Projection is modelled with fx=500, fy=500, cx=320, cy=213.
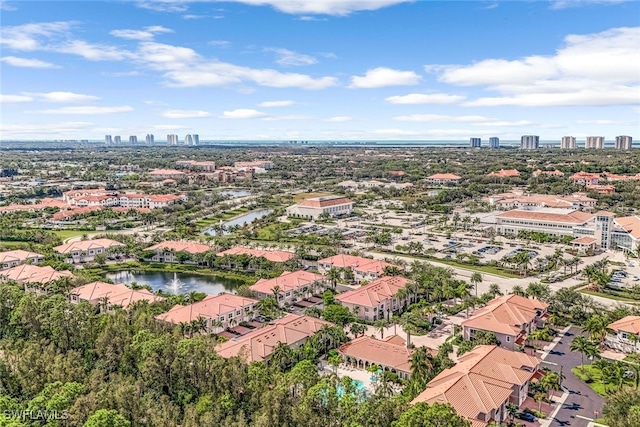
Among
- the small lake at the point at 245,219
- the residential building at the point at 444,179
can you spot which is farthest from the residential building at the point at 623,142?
the small lake at the point at 245,219

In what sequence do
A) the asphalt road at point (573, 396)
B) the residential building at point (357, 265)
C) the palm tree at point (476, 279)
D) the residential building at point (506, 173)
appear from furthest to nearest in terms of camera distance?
the residential building at point (506, 173) → the residential building at point (357, 265) → the palm tree at point (476, 279) → the asphalt road at point (573, 396)

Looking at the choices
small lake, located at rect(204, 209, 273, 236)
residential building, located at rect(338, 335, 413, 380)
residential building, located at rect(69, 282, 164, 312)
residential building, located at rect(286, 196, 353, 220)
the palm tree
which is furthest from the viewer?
residential building, located at rect(286, 196, 353, 220)

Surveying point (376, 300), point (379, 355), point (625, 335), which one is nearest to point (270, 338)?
point (379, 355)

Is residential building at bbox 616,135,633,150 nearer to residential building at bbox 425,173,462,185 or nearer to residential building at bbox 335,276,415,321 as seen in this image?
residential building at bbox 425,173,462,185

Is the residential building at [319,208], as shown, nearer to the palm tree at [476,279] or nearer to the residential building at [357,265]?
the residential building at [357,265]

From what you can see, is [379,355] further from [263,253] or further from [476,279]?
[263,253]

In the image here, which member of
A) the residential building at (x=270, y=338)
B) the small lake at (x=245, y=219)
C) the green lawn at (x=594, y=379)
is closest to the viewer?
the green lawn at (x=594, y=379)

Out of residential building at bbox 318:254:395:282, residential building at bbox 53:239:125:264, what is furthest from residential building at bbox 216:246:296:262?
residential building at bbox 53:239:125:264
